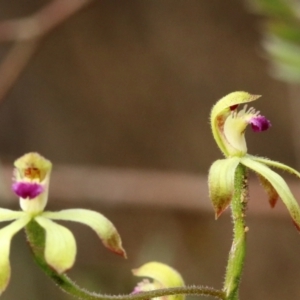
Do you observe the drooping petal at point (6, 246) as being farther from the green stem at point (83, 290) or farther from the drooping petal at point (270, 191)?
the drooping petal at point (270, 191)

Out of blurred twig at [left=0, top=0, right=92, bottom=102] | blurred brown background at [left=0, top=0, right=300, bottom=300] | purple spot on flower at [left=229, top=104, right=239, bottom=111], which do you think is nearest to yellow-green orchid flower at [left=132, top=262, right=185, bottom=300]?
purple spot on flower at [left=229, top=104, right=239, bottom=111]

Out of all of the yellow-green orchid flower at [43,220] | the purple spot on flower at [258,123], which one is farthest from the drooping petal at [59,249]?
the purple spot on flower at [258,123]

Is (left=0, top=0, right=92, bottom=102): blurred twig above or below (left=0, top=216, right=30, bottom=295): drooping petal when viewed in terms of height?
above

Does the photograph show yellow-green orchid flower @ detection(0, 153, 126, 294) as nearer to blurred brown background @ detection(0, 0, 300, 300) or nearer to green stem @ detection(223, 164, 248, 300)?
green stem @ detection(223, 164, 248, 300)

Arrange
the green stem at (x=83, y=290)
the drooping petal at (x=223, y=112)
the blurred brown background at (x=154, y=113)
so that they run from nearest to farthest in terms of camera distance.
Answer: the green stem at (x=83, y=290) → the drooping petal at (x=223, y=112) → the blurred brown background at (x=154, y=113)

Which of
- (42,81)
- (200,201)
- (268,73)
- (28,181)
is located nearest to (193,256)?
(200,201)
